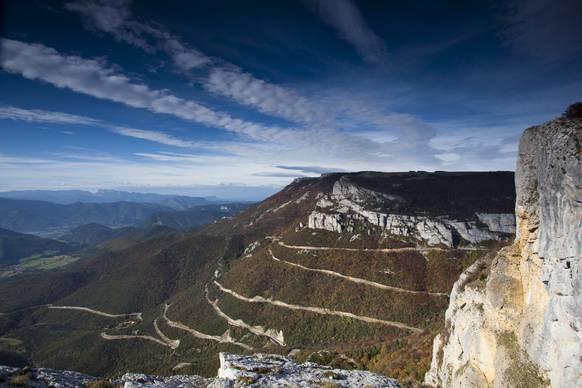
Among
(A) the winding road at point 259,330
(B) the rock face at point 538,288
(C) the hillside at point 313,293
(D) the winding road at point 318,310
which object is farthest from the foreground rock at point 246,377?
(A) the winding road at point 259,330

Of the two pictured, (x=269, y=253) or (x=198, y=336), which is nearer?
(x=198, y=336)

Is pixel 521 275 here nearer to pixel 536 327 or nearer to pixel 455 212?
pixel 536 327

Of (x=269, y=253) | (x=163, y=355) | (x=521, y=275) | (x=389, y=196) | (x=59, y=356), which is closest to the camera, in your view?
(x=521, y=275)

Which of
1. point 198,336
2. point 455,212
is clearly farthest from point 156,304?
point 455,212

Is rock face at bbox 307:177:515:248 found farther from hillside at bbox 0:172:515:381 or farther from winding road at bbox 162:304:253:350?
winding road at bbox 162:304:253:350

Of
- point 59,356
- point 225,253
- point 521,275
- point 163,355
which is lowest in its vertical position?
point 59,356

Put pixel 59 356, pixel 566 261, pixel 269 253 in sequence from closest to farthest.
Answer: pixel 566 261
pixel 59 356
pixel 269 253
